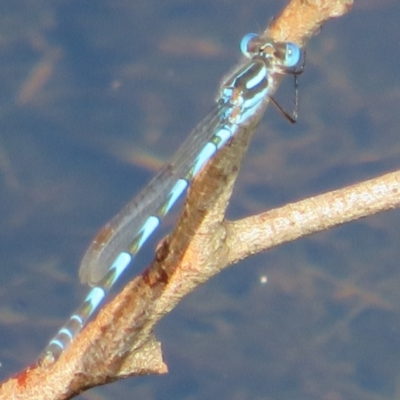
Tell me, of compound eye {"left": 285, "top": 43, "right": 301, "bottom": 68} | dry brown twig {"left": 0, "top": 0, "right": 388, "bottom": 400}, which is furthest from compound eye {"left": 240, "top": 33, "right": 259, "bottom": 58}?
dry brown twig {"left": 0, "top": 0, "right": 388, "bottom": 400}

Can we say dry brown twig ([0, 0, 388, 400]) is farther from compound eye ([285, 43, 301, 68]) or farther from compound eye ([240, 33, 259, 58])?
compound eye ([240, 33, 259, 58])

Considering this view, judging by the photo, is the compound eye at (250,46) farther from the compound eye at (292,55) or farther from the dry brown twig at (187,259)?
the dry brown twig at (187,259)

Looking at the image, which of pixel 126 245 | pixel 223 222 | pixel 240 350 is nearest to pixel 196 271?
pixel 223 222

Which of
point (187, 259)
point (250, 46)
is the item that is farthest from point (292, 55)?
point (187, 259)

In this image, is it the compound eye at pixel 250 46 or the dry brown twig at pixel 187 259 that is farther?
the compound eye at pixel 250 46

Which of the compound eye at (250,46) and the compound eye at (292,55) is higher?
the compound eye at (250,46)

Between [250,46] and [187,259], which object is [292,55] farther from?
[187,259]

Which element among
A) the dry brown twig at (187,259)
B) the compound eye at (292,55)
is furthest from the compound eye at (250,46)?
the dry brown twig at (187,259)
